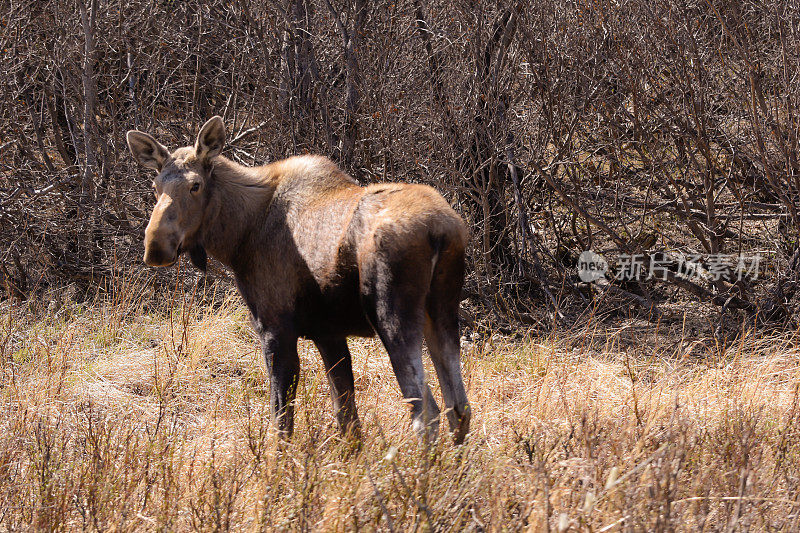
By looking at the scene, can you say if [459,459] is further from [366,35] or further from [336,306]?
[366,35]

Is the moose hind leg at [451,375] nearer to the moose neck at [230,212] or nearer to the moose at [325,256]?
the moose at [325,256]

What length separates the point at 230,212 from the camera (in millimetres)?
5230

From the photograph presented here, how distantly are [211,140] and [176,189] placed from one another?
44 centimetres

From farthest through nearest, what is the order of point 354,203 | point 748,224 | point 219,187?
point 748,224
point 219,187
point 354,203

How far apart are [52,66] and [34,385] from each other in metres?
4.74

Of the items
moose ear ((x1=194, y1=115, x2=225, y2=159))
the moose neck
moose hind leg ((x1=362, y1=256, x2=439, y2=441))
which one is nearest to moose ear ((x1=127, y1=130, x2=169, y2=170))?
moose ear ((x1=194, y1=115, x2=225, y2=159))

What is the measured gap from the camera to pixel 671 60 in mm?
7652

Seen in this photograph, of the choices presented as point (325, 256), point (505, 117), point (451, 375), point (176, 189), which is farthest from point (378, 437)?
point (505, 117)

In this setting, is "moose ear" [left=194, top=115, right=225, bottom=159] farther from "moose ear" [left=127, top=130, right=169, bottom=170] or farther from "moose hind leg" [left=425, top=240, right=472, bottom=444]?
"moose hind leg" [left=425, top=240, right=472, bottom=444]

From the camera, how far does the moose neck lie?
17.1 feet

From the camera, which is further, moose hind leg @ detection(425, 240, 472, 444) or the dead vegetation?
the dead vegetation

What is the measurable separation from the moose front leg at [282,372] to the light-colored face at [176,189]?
0.79 meters

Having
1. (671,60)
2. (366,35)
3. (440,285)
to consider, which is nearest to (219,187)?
(440,285)

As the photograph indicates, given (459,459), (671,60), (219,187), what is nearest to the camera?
(459,459)
